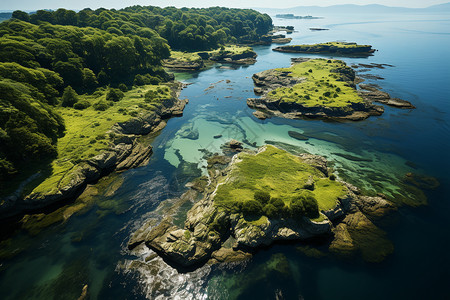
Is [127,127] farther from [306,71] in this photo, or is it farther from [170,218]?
[306,71]

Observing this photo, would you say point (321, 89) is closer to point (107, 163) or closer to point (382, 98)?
point (382, 98)

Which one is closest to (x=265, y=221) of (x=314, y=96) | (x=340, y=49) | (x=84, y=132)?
(x=84, y=132)

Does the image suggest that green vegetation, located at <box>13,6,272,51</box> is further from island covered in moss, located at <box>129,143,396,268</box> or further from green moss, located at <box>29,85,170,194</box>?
island covered in moss, located at <box>129,143,396,268</box>

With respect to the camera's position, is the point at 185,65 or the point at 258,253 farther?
the point at 185,65

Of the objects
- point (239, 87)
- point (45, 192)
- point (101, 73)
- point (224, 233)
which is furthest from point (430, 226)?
point (101, 73)

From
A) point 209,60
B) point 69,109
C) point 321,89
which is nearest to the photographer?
point 69,109

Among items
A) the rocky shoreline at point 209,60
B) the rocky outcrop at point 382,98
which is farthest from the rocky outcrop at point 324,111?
the rocky shoreline at point 209,60

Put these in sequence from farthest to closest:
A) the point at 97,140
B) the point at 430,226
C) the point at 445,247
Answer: the point at 97,140
the point at 430,226
the point at 445,247
